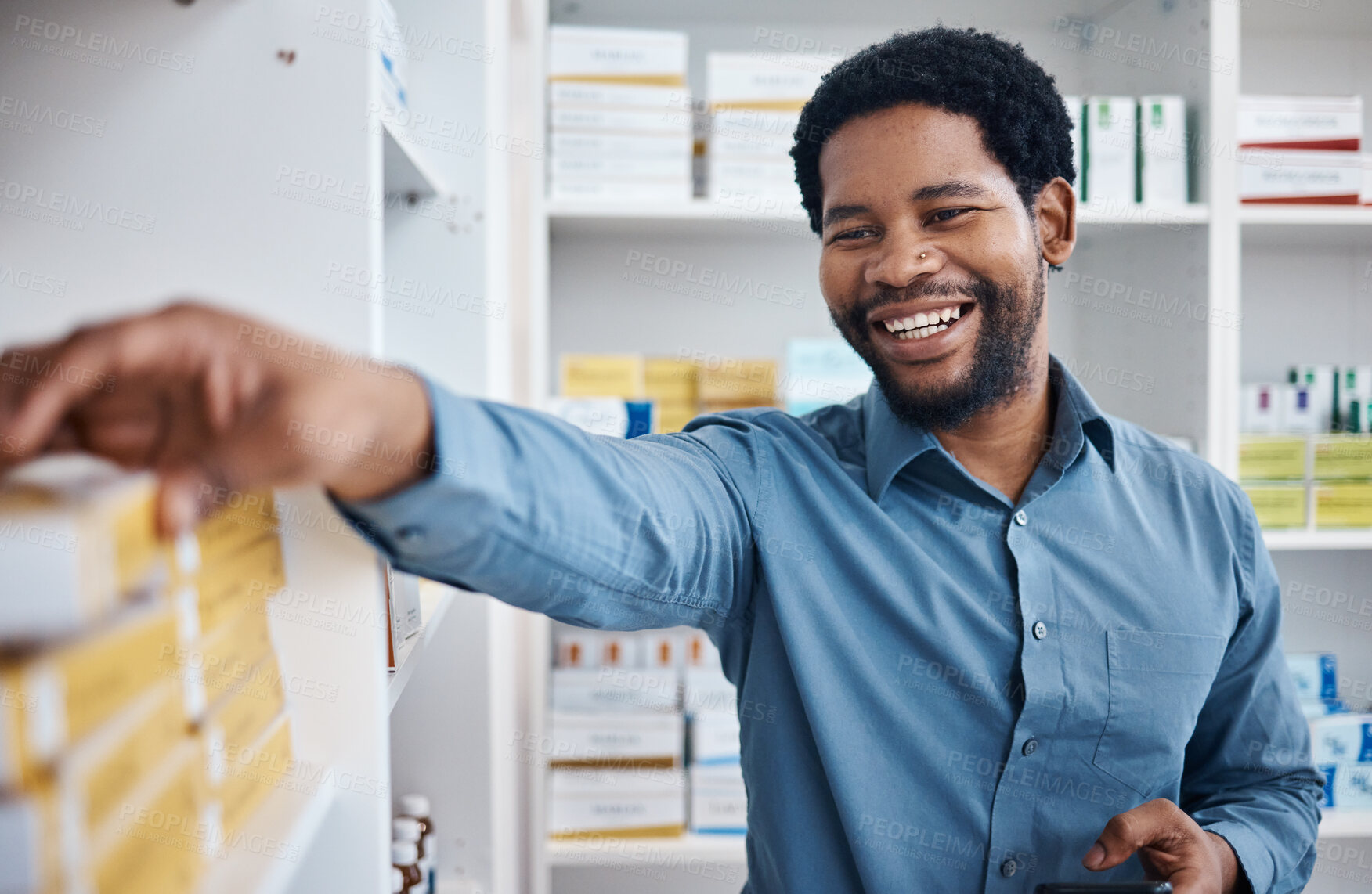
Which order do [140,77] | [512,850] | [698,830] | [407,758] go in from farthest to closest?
1. [698,830]
2. [512,850]
3. [407,758]
4. [140,77]

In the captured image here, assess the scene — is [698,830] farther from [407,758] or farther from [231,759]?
[231,759]

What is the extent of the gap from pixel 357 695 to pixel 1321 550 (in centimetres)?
216

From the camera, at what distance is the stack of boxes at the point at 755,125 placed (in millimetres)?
1586

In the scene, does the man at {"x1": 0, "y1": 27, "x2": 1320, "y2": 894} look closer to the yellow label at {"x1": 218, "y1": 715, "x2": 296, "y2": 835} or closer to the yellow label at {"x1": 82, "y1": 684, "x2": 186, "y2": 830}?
the yellow label at {"x1": 218, "y1": 715, "x2": 296, "y2": 835}

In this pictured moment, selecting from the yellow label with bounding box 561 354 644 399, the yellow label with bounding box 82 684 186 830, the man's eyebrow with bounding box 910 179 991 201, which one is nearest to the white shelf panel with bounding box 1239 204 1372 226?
the man's eyebrow with bounding box 910 179 991 201

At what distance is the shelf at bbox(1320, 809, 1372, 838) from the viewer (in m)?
1.64

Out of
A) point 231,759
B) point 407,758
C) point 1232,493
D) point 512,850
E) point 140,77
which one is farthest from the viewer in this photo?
point 512,850

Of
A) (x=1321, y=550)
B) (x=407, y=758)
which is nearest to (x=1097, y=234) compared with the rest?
(x=1321, y=550)

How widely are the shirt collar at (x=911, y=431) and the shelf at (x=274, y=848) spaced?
612 millimetres

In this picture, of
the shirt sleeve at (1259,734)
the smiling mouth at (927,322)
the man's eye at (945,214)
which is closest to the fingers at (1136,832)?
the shirt sleeve at (1259,734)

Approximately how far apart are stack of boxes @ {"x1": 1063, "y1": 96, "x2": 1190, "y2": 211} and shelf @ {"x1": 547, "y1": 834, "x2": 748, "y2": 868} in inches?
53.3

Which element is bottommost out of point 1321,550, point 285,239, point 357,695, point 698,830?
point 698,830

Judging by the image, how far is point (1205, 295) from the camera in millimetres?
1623

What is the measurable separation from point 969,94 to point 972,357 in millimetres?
286
